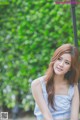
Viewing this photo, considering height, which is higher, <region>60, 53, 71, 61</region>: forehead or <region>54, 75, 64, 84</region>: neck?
<region>60, 53, 71, 61</region>: forehead

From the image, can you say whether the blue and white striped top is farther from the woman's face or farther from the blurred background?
the blurred background

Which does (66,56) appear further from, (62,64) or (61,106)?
(61,106)

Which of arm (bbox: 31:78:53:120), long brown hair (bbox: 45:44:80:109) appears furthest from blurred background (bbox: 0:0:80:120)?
arm (bbox: 31:78:53:120)

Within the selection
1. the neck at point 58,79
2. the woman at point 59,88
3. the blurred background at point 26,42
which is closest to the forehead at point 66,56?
the woman at point 59,88

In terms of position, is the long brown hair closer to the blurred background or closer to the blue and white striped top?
the blue and white striped top

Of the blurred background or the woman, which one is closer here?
the woman

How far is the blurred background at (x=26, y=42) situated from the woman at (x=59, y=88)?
183cm

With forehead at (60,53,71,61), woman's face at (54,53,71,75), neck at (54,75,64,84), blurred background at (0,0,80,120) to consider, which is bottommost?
neck at (54,75,64,84)

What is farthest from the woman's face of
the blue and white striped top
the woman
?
the blue and white striped top

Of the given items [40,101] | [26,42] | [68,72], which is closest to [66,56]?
[68,72]

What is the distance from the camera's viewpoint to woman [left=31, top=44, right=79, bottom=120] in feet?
8.47

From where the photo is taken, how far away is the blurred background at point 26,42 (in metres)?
4.59

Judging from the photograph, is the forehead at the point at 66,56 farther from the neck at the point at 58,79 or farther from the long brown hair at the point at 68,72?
the neck at the point at 58,79

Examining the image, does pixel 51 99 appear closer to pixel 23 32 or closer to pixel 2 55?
pixel 23 32
